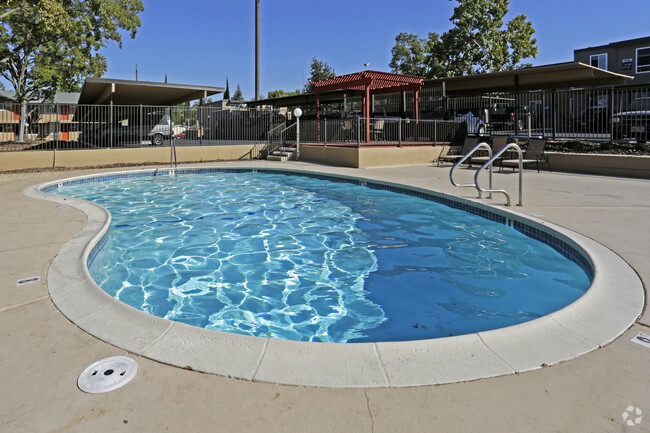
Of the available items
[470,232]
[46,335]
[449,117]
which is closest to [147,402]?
[46,335]

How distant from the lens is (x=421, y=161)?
51.7 ft

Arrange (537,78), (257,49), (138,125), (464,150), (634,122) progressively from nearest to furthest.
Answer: (634,122)
(464,150)
(537,78)
(138,125)
(257,49)

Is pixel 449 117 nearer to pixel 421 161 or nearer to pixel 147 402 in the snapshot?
pixel 421 161

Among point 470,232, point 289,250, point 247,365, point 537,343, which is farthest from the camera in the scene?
point 470,232

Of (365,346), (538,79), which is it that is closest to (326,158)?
(538,79)

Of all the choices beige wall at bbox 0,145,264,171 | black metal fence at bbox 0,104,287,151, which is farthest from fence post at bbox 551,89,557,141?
beige wall at bbox 0,145,264,171

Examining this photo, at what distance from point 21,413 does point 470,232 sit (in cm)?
599

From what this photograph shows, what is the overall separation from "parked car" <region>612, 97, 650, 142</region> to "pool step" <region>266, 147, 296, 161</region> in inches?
446

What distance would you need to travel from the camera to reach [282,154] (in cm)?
1781

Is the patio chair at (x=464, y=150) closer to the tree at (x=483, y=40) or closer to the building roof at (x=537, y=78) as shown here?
the building roof at (x=537, y=78)

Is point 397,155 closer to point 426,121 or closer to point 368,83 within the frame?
point 426,121

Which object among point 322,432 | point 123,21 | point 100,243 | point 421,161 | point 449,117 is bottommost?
point 322,432

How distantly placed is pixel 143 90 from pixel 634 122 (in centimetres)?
1894

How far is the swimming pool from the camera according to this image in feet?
7.64
